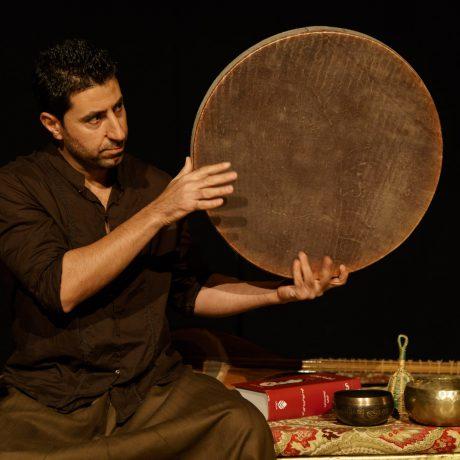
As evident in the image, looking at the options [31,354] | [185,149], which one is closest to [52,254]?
[31,354]

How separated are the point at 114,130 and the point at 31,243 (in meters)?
0.39

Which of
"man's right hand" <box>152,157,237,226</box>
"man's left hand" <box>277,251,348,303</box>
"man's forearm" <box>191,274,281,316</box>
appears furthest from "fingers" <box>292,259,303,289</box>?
"man's right hand" <box>152,157,237,226</box>

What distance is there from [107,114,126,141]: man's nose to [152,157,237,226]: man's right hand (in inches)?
11.5

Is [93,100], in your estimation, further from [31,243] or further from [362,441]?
[362,441]

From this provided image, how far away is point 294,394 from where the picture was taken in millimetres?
2795

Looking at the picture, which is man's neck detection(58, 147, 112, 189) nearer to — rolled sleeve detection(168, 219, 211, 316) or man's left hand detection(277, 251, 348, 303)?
rolled sleeve detection(168, 219, 211, 316)

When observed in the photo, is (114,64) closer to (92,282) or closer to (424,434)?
(92,282)

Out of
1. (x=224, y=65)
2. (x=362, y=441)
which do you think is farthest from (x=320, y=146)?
(x=224, y=65)

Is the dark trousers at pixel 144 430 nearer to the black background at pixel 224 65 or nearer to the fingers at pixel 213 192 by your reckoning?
the fingers at pixel 213 192

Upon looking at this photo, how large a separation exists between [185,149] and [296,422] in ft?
5.06

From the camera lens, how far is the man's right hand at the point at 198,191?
2211mm

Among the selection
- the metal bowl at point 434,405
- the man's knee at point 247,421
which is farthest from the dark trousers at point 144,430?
the metal bowl at point 434,405

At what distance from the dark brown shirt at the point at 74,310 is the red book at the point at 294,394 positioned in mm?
329

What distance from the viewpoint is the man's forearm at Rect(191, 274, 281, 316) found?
268 cm
